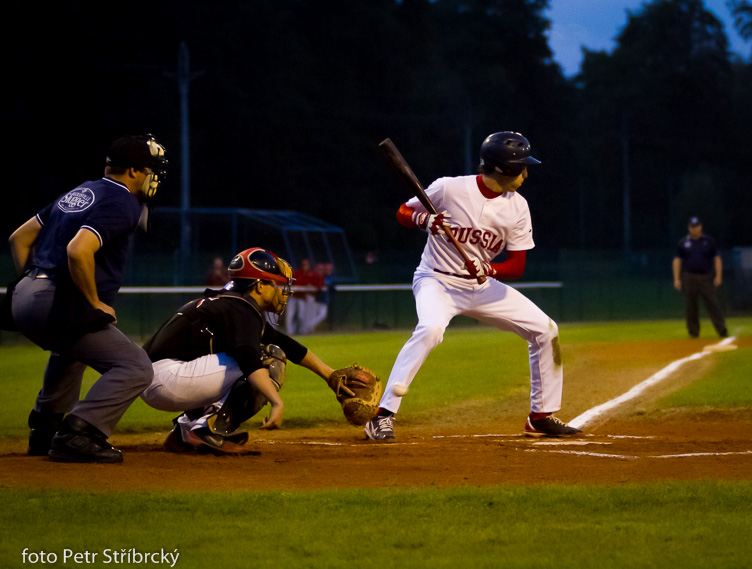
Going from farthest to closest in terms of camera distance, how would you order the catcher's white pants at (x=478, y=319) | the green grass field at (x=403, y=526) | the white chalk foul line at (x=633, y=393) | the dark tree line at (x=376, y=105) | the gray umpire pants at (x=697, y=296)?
the dark tree line at (x=376, y=105) → the gray umpire pants at (x=697, y=296) → the white chalk foul line at (x=633, y=393) → the catcher's white pants at (x=478, y=319) → the green grass field at (x=403, y=526)

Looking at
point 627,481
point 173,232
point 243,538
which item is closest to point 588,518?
point 627,481

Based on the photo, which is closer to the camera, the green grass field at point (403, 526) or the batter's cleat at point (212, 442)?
the green grass field at point (403, 526)

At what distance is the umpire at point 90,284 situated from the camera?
5711 mm

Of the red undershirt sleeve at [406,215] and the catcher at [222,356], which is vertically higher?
the red undershirt sleeve at [406,215]

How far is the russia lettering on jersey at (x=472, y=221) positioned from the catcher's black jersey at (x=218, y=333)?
1.50 meters

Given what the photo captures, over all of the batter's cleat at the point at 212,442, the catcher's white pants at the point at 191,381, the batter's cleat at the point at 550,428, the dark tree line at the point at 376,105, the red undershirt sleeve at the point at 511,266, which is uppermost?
the dark tree line at the point at 376,105

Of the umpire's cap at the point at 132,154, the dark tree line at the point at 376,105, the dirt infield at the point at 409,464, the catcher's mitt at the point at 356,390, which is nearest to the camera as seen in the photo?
the dirt infield at the point at 409,464

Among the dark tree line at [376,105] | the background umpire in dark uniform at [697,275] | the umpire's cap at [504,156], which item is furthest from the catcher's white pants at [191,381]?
the dark tree line at [376,105]

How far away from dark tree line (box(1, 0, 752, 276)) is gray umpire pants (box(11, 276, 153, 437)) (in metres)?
24.1

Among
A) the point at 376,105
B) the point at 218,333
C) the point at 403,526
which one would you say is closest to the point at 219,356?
the point at 218,333

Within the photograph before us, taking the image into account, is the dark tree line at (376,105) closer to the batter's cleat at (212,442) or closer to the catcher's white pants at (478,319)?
the catcher's white pants at (478,319)

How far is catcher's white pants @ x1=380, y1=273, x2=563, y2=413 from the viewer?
7223 mm

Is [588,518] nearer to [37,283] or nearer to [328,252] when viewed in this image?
[37,283]

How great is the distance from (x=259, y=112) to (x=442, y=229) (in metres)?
37.0
